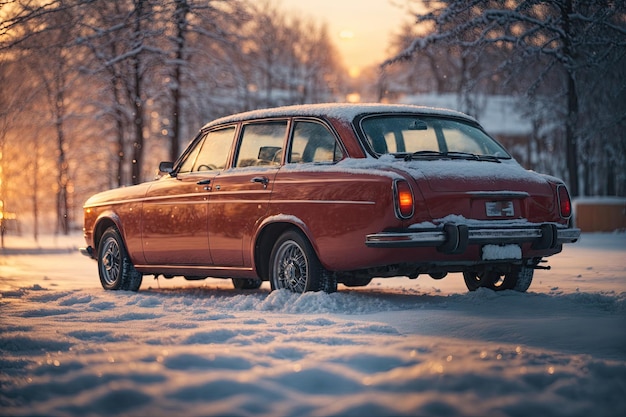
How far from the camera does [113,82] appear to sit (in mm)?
24438

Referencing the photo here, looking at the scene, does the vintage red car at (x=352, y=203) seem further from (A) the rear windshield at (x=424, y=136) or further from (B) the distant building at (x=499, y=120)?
(B) the distant building at (x=499, y=120)

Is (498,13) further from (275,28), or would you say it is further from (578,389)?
(275,28)

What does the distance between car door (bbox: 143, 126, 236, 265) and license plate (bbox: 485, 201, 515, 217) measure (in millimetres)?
2662

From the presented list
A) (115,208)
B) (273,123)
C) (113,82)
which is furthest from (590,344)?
(113,82)

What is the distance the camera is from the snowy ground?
439 cm

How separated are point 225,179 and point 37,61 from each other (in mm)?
21912

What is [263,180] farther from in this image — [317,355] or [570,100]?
[570,100]

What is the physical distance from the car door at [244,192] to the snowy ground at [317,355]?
21.2 inches

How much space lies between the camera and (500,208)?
7.82 metres

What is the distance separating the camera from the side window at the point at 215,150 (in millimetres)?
9336

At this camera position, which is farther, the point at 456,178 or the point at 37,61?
the point at 37,61

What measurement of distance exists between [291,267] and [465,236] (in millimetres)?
1580

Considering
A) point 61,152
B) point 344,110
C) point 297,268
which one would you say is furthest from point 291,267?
point 61,152

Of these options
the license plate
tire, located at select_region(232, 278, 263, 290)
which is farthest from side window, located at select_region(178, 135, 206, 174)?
the license plate
